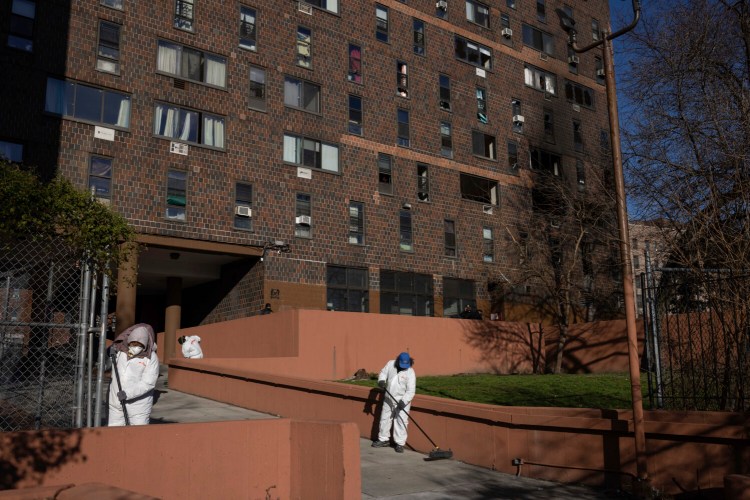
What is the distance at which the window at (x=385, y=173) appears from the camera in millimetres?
29234

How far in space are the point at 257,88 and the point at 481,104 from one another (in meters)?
11.9

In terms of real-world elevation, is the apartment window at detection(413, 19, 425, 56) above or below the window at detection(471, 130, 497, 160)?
above

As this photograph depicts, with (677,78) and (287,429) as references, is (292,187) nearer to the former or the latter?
(677,78)

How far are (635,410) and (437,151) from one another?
23.2 meters

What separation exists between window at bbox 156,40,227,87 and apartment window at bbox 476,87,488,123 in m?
12.9

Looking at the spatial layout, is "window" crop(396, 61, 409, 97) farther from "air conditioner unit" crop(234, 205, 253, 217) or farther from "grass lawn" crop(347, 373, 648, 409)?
"grass lawn" crop(347, 373, 648, 409)

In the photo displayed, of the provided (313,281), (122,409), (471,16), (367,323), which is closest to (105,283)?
(122,409)

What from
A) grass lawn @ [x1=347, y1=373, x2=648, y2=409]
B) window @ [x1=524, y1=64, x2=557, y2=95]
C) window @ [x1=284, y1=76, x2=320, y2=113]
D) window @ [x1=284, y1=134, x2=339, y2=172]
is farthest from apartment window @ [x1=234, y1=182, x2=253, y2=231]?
window @ [x1=524, y1=64, x2=557, y2=95]

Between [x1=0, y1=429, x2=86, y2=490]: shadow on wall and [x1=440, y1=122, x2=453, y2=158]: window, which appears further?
[x1=440, y1=122, x2=453, y2=158]: window

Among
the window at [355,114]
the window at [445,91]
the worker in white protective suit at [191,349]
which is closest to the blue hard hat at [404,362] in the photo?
the worker in white protective suit at [191,349]

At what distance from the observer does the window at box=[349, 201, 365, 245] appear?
91.8 ft

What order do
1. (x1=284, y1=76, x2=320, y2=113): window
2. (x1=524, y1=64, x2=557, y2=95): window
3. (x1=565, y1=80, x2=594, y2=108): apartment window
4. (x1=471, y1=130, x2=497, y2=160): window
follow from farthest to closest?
(x1=565, y1=80, x2=594, y2=108): apartment window, (x1=524, y1=64, x2=557, y2=95): window, (x1=471, y1=130, x2=497, y2=160): window, (x1=284, y1=76, x2=320, y2=113): window

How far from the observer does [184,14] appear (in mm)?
25219

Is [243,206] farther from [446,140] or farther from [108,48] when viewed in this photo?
[446,140]
